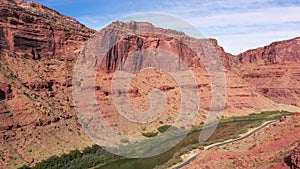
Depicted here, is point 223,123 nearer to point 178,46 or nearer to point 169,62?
point 169,62

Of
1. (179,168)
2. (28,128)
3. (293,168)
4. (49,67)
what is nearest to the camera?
(293,168)

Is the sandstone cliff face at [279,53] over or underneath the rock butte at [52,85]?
over

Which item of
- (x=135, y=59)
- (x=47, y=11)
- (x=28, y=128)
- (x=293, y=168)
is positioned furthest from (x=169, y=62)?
(x=293, y=168)

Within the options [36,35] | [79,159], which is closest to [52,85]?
[36,35]

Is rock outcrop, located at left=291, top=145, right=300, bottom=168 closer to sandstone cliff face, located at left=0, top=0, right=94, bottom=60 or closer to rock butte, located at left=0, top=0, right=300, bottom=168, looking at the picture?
rock butte, located at left=0, top=0, right=300, bottom=168

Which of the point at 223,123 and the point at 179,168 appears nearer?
the point at 179,168

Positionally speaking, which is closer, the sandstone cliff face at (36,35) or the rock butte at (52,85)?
the rock butte at (52,85)

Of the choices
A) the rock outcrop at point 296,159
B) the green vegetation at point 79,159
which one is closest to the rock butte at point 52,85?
the green vegetation at point 79,159

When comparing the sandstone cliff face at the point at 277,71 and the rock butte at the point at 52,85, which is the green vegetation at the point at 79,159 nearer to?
the rock butte at the point at 52,85

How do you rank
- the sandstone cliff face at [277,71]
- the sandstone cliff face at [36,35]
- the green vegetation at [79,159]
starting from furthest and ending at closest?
the sandstone cliff face at [277,71], the sandstone cliff face at [36,35], the green vegetation at [79,159]

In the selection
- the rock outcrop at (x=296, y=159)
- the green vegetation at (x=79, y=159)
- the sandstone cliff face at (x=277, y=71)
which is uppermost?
the sandstone cliff face at (x=277, y=71)
